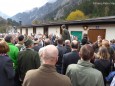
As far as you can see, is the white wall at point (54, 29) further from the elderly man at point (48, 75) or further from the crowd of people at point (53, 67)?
the elderly man at point (48, 75)

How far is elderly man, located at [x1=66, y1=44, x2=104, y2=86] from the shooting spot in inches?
206

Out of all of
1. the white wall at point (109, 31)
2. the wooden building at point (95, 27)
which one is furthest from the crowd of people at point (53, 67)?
the wooden building at point (95, 27)

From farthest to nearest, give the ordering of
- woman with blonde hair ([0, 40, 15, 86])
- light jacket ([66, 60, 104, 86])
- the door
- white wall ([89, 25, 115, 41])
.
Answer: the door
white wall ([89, 25, 115, 41])
woman with blonde hair ([0, 40, 15, 86])
light jacket ([66, 60, 104, 86])

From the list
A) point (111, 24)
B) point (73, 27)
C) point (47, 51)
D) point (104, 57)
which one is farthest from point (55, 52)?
point (73, 27)

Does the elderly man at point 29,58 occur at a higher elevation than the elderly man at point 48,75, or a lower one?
lower

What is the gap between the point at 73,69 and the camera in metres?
5.45

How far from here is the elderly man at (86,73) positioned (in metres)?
5.22

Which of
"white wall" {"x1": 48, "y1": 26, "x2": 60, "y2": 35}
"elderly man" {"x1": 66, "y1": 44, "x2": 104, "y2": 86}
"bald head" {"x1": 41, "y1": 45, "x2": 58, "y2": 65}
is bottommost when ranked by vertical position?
"white wall" {"x1": 48, "y1": 26, "x2": 60, "y2": 35}

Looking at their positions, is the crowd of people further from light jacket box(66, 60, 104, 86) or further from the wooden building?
the wooden building

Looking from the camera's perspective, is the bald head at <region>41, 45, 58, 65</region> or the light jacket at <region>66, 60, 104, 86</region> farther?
the light jacket at <region>66, 60, 104, 86</region>

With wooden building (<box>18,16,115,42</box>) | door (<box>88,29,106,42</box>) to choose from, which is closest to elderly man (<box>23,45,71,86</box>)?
wooden building (<box>18,16,115,42</box>)

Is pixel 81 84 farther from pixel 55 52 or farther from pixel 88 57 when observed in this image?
pixel 55 52

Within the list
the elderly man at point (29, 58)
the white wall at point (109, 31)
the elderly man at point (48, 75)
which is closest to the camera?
the elderly man at point (48, 75)

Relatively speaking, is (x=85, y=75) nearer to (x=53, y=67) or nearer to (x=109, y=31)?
(x=53, y=67)
